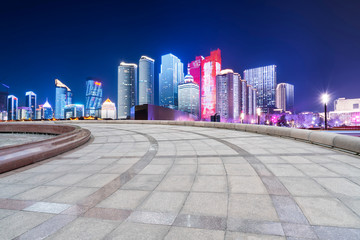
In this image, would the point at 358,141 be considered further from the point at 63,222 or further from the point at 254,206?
the point at 63,222

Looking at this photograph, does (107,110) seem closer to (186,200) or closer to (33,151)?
(33,151)

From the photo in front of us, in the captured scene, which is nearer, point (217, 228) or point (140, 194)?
point (217, 228)

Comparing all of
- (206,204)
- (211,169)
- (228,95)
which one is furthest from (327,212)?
(228,95)

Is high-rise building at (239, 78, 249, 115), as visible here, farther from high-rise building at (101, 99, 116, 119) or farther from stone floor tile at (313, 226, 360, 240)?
stone floor tile at (313, 226, 360, 240)

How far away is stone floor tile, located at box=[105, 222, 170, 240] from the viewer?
2.23 m

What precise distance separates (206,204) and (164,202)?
0.78 m

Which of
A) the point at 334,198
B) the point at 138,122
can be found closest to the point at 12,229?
the point at 334,198

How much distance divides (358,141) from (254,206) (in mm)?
5846

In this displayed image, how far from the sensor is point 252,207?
286 cm

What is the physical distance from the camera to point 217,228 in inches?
92.6

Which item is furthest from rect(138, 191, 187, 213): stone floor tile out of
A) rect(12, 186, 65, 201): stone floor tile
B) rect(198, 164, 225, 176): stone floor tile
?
rect(12, 186, 65, 201): stone floor tile

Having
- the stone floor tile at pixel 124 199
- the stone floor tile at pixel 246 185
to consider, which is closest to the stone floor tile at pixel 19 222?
the stone floor tile at pixel 124 199

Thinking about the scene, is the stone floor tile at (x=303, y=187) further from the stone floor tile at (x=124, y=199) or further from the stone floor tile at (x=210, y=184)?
the stone floor tile at (x=124, y=199)

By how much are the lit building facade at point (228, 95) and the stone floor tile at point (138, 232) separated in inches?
6955
